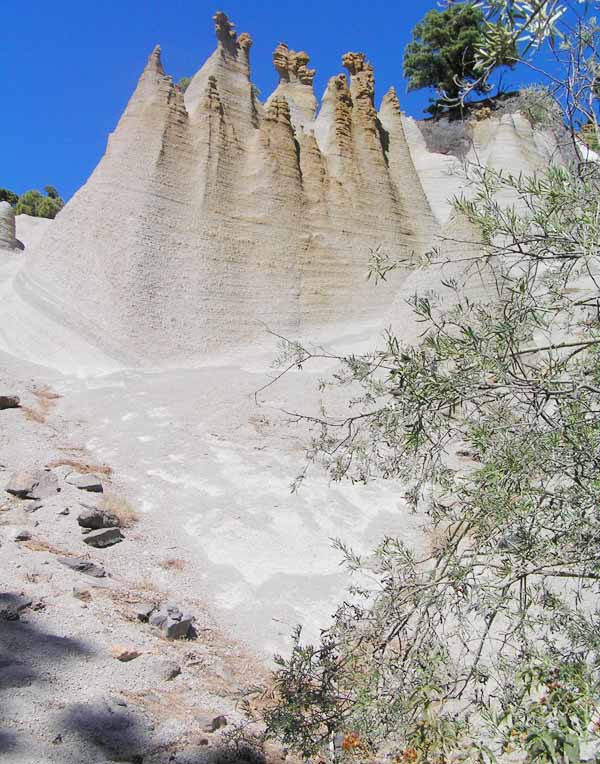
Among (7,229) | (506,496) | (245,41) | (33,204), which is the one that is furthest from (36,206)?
(506,496)

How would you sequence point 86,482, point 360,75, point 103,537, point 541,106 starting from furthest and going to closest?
point 360,75
point 86,482
point 103,537
point 541,106

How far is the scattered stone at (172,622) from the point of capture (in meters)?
4.96

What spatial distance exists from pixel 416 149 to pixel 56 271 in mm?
22788

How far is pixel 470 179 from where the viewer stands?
115 inches

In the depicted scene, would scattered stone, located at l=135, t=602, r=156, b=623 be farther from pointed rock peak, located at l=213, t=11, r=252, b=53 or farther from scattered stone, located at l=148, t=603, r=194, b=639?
pointed rock peak, located at l=213, t=11, r=252, b=53

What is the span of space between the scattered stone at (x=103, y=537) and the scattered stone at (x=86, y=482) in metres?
1.16

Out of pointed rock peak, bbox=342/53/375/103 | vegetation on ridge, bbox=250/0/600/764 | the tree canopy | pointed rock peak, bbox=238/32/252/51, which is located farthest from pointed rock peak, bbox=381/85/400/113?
vegetation on ridge, bbox=250/0/600/764

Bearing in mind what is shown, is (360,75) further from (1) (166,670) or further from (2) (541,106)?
(1) (166,670)

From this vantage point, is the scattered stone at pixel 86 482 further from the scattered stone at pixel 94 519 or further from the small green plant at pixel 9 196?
the small green plant at pixel 9 196

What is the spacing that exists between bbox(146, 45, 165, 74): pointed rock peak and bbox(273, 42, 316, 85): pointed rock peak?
366 inches

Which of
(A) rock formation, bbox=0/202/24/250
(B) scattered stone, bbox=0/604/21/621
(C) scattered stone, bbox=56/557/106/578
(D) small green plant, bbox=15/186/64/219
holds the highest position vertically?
(D) small green plant, bbox=15/186/64/219

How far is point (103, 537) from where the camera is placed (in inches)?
259

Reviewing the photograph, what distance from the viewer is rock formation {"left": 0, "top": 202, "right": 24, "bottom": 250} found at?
20.9 m

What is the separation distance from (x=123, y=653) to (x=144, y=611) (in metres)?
0.95
